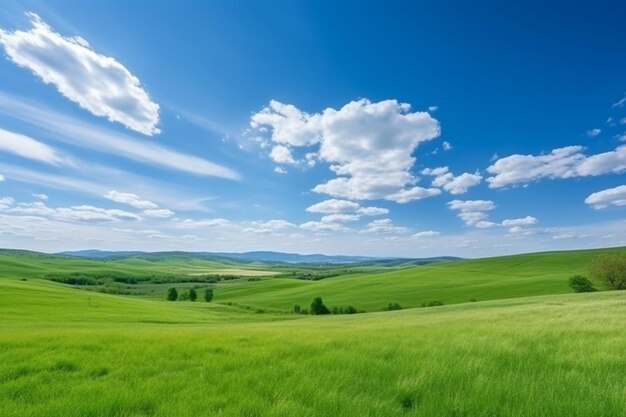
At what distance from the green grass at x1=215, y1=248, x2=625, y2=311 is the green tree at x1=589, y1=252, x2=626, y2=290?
8117 mm

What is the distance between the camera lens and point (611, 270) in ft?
231

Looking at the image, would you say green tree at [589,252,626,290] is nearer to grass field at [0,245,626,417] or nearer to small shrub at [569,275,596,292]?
small shrub at [569,275,596,292]

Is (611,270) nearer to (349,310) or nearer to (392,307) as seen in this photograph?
(392,307)

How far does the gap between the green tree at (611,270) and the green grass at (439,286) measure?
8.12 meters

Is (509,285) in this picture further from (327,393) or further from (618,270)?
(327,393)

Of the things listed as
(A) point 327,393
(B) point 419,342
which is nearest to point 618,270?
(B) point 419,342

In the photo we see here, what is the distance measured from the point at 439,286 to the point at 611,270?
4140 cm

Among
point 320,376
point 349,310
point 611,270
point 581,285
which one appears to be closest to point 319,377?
point 320,376

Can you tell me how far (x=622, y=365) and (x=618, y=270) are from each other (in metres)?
81.2

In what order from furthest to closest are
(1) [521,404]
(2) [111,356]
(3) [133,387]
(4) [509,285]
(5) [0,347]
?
(4) [509,285] → (5) [0,347] → (2) [111,356] → (3) [133,387] → (1) [521,404]

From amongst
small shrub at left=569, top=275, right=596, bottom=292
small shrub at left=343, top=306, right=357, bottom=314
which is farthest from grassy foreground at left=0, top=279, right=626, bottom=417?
small shrub at left=569, top=275, right=596, bottom=292

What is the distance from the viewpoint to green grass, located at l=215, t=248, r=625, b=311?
87.2 m

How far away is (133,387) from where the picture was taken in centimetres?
589

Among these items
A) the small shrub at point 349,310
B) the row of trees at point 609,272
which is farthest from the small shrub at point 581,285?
the small shrub at point 349,310
